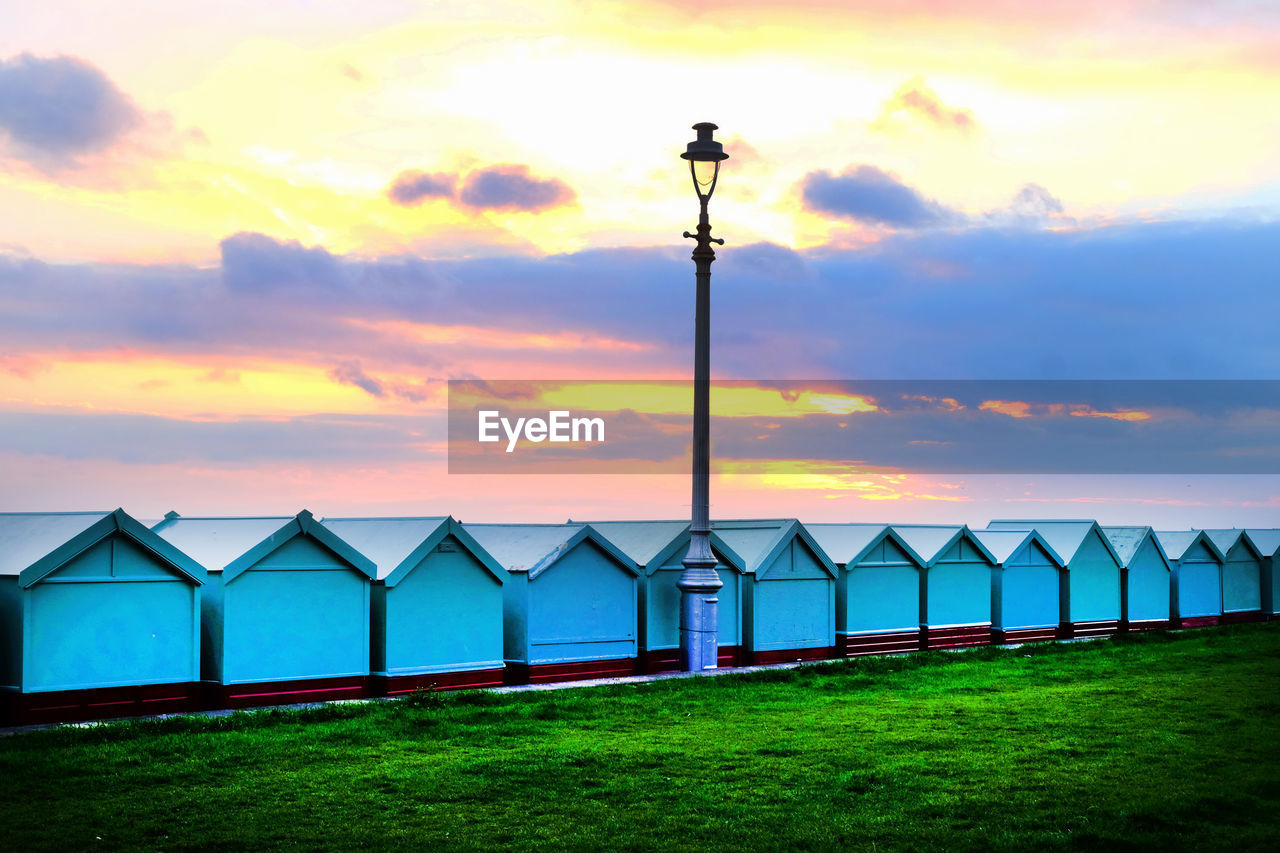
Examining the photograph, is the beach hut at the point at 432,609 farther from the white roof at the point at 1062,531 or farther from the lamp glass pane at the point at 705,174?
the white roof at the point at 1062,531

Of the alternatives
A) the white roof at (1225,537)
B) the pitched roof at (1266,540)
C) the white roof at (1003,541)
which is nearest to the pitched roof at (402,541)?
the white roof at (1003,541)

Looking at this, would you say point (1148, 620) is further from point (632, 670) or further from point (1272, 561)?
point (632, 670)

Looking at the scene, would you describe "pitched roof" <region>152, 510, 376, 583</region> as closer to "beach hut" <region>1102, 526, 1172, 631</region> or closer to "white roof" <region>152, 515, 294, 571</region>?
"white roof" <region>152, 515, 294, 571</region>

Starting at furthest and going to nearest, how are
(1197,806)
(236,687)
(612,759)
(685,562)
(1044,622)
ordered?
1. (1044,622)
2. (685,562)
3. (236,687)
4. (612,759)
5. (1197,806)

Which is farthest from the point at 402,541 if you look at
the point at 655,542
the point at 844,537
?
the point at 844,537

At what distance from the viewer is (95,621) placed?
19.3 metres

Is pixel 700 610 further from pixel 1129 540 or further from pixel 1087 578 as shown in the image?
pixel 1129 540

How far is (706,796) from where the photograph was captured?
47.0ft

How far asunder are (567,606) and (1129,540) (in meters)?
22.1

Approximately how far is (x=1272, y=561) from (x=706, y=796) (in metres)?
38.1

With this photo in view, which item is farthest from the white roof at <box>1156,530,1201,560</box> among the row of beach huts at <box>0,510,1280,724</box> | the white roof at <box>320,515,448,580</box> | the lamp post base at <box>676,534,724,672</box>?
the white roof at <box>320,515,448,580</box>

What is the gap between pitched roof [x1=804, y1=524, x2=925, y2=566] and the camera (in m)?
30.4

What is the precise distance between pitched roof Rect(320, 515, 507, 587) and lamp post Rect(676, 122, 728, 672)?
3756mm

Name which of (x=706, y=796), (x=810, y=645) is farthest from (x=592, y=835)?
(x=810, y=645)
